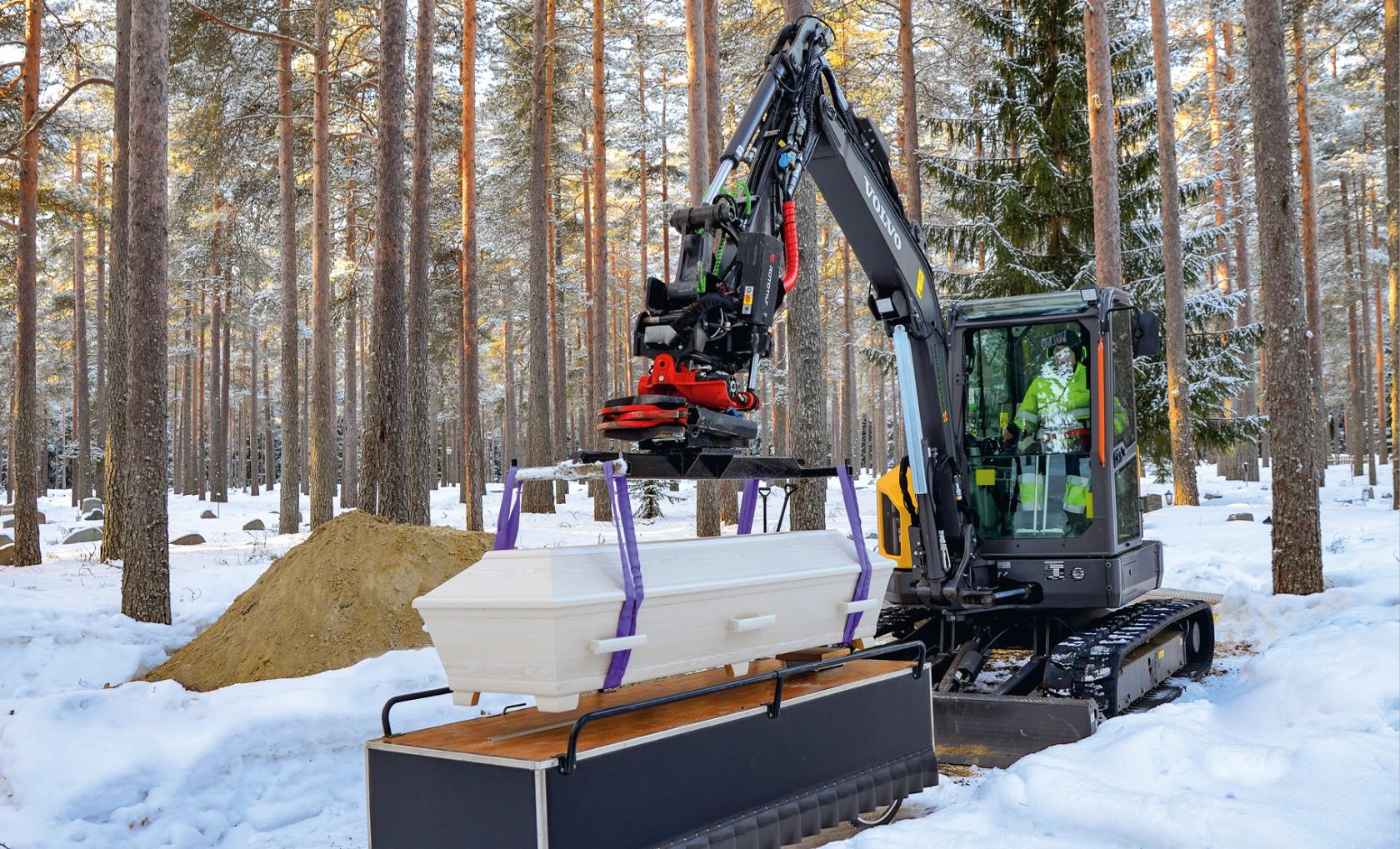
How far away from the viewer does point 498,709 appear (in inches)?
261

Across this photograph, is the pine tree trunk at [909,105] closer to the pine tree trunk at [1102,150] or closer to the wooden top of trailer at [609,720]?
the pine tree trunk at [1102,150]

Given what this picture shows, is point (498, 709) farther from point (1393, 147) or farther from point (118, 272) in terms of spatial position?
point (1393, 147)

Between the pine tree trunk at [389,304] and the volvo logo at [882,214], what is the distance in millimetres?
7179

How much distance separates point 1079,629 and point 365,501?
818 cm

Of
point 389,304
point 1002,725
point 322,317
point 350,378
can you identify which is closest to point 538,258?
point 322,317

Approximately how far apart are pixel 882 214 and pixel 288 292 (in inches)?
608

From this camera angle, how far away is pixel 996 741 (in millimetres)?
6383

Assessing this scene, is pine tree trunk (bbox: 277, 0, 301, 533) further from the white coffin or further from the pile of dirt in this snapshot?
the white coffin

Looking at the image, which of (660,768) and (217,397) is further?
(217,397)

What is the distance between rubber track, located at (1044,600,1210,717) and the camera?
257 inches

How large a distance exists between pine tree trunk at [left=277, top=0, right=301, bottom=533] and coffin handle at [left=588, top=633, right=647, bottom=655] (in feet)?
55.0

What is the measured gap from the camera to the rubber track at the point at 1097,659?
21.4 ft

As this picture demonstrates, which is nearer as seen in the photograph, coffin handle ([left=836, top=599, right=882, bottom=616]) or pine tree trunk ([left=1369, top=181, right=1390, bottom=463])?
coffin handle ([left=836, top=599, right=882, bottom=616])

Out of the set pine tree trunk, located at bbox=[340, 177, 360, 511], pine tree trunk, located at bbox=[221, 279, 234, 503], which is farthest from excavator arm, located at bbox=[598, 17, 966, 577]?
pine tree trunk, located at bbox=[221, 279, 234, 503]
